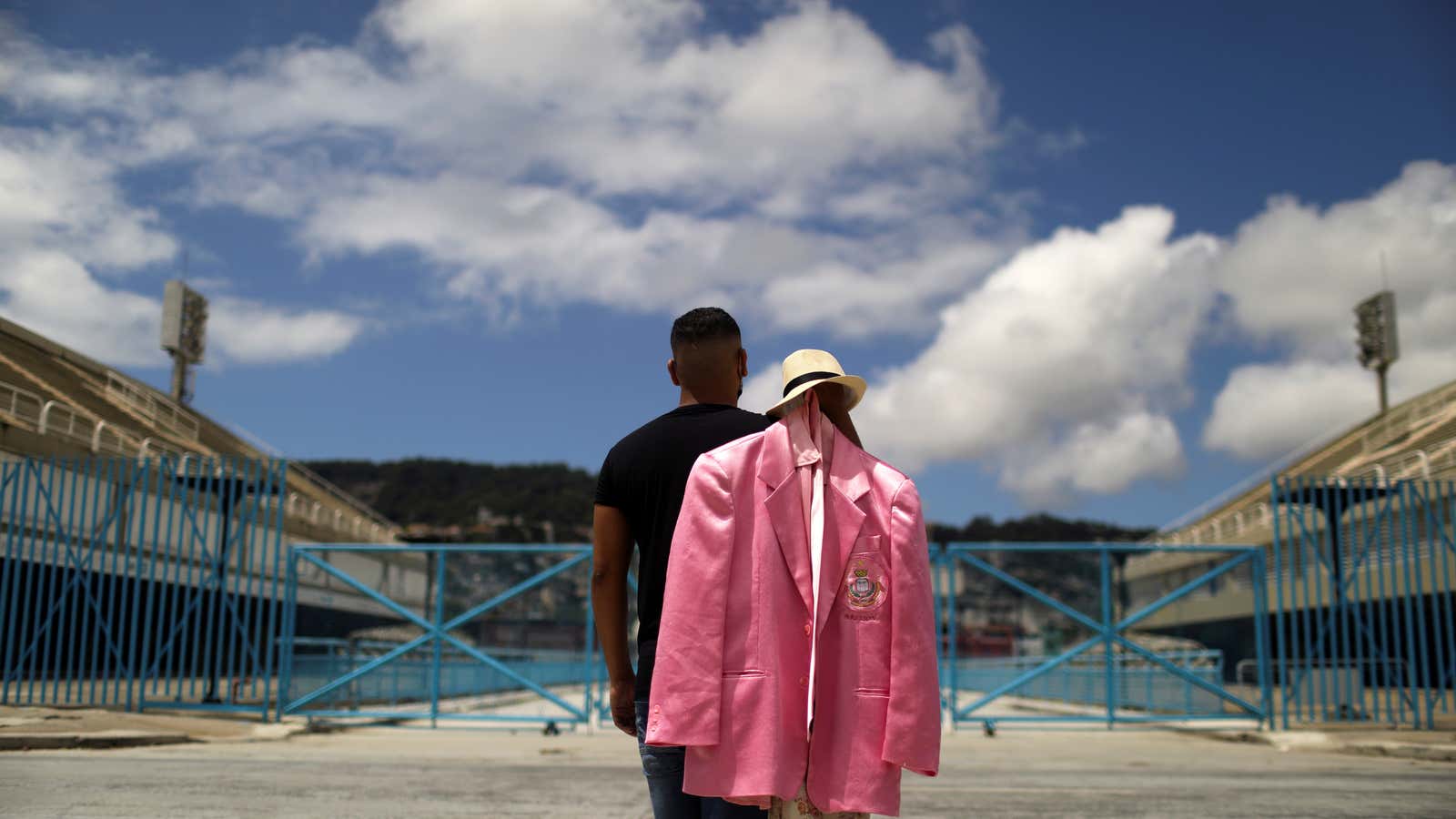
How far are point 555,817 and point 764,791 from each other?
4.07m

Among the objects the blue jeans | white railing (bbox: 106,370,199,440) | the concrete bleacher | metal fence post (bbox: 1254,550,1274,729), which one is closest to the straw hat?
the blue jeans

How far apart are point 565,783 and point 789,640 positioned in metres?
6.01

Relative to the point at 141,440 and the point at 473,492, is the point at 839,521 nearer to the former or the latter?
the point at 141,440

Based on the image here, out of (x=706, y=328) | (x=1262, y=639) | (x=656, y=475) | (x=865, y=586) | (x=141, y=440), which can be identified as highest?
(x=141, y=440)

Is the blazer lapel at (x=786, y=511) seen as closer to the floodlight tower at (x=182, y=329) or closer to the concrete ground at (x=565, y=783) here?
the concrete ground at (x=565, y=783)

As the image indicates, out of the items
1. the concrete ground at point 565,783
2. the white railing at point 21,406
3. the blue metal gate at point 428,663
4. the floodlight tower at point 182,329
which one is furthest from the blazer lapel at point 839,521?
the floodlight tower at point 182,329

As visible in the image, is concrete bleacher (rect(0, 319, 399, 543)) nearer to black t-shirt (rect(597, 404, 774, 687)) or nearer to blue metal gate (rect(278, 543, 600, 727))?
blue metal gate (rect(278, 543, 600, 727))

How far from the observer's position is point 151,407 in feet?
146

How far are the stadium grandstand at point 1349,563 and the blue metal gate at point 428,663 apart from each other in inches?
327

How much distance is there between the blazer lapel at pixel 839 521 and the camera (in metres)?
2.46

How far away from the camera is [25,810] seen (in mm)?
5680

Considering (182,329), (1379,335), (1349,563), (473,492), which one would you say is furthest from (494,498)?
(1349,563)

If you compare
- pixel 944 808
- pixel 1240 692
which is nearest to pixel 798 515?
pixel 944 808

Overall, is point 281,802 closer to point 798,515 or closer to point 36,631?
point 798,515
